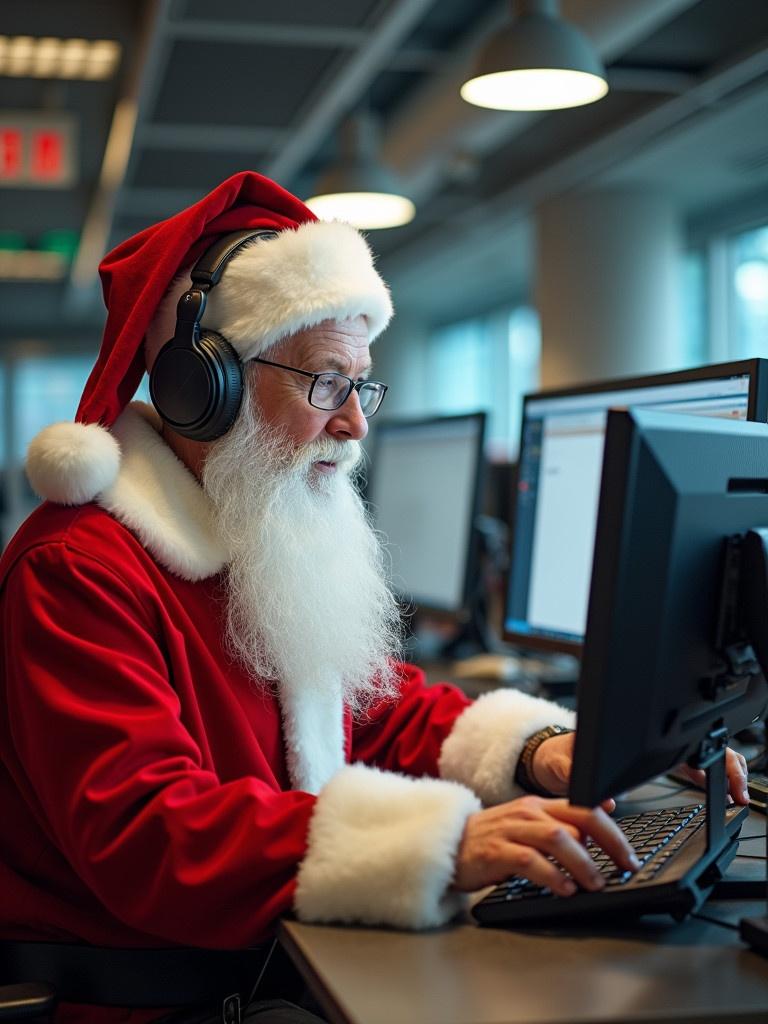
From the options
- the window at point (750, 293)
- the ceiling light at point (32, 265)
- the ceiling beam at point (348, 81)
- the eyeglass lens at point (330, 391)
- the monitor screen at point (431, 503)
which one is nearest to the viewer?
the eyeglass lens at point (330, 391)

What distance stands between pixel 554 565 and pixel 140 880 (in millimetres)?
1058

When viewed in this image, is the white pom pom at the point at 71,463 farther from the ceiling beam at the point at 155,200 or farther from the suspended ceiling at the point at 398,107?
the ceiling beam at the point at 155,200

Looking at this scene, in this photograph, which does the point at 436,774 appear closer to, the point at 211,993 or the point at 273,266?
the point at 211,993

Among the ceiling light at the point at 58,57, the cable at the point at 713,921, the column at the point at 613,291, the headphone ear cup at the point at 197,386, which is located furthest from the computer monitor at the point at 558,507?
the column at the point at 613,291

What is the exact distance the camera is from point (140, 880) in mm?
998

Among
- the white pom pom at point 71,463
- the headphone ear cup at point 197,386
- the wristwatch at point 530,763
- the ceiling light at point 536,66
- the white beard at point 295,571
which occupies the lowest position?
the wristwatch at point 530,763

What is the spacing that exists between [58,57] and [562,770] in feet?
12.8

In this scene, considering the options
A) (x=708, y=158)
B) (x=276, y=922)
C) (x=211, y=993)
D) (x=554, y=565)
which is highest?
(x=708, y=158)

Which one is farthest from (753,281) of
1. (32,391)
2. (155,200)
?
(32,391)

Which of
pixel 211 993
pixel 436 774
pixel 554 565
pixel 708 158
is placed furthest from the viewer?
pixel 708 158

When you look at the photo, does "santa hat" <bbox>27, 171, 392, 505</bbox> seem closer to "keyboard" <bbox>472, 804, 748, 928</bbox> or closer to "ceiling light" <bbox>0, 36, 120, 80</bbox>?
"keyboard" <bbox>472, 804, 748, 928</bbox>

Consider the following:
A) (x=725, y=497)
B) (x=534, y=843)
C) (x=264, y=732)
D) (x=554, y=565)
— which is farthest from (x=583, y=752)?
(x=554, y=565)

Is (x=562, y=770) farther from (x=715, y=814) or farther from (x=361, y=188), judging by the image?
(x=361, y=188)

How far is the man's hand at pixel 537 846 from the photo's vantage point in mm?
938
